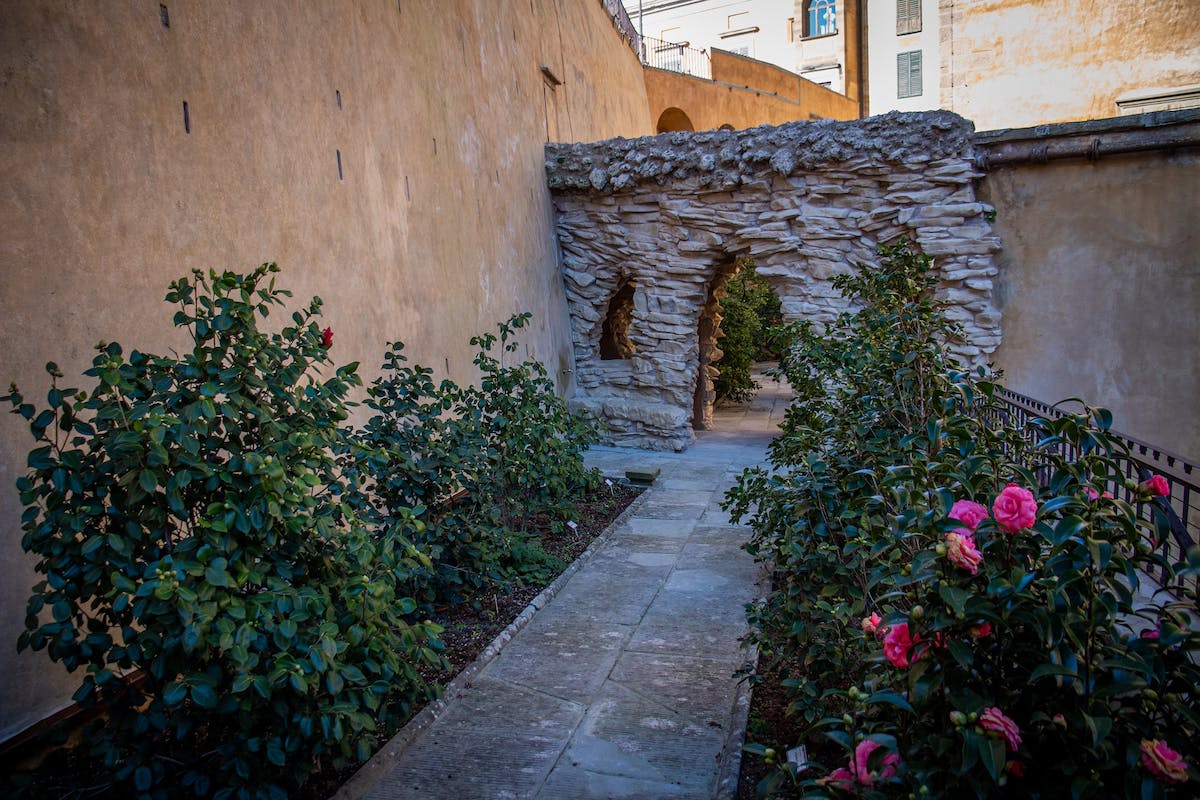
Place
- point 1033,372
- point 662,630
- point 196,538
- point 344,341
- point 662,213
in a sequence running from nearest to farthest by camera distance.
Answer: point 196,538
point 662,630
point 344,341
point 1033,372
point 662,213

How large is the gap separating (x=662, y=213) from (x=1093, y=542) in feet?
27.0

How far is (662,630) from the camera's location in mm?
4406

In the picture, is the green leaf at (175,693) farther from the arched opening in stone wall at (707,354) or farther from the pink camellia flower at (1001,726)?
the arched opening in stone wall at (707,354)

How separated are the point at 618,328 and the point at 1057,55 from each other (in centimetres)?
1416

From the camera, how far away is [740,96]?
67.5ft

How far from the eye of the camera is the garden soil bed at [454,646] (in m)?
2.51

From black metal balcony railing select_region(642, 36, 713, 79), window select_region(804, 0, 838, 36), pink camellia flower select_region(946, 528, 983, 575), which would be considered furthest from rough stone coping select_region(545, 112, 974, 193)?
window select_region(804, 0, 838, 36)

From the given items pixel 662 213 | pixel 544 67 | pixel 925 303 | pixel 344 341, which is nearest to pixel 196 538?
pixel 344 341

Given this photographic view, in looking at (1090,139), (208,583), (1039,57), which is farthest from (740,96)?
(208,583)

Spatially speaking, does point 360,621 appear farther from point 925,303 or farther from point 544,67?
point 544,67

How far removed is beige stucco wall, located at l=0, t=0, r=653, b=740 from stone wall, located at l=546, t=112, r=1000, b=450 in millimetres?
965

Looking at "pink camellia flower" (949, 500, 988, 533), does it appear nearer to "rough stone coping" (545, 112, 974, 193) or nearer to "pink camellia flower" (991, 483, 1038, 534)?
"pink camellia flower" (991, 483, 1038, 534)

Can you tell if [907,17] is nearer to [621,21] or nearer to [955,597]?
[621,21]

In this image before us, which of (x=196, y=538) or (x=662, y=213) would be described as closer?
(x=196, y=538)
